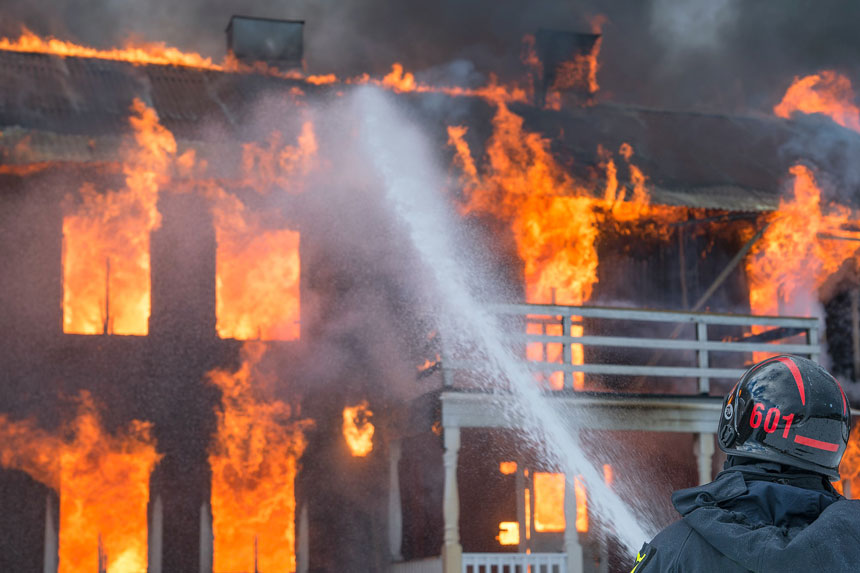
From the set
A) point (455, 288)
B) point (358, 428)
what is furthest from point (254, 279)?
point (455, 288)

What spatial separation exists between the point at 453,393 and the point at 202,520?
4.11m

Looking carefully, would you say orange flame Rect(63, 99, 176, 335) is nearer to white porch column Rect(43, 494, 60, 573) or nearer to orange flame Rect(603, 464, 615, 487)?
white porch column Rect(43, 494, 60, 573)

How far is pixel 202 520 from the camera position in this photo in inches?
585

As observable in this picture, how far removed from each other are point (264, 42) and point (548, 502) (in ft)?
28.1

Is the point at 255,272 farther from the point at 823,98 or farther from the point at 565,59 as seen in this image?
the point at 823,98

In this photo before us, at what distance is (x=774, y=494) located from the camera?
261 cm

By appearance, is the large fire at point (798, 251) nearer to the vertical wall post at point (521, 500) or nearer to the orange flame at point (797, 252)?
the orange flame at point (797, 252)

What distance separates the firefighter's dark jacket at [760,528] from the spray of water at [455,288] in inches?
392

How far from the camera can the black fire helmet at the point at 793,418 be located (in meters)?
2.68

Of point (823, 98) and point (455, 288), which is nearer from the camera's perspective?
point (455, 288)

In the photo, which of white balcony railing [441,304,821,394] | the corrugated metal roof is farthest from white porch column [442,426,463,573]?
the corrugated metal roof

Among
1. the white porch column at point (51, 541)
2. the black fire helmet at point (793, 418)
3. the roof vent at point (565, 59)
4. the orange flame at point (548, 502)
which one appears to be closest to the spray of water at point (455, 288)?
the orange flame at point (548, 502)

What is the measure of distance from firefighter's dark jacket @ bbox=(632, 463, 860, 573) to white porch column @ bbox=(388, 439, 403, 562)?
13.3 metres

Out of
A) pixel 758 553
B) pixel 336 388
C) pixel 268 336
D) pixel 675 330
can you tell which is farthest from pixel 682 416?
pixel 758 553
